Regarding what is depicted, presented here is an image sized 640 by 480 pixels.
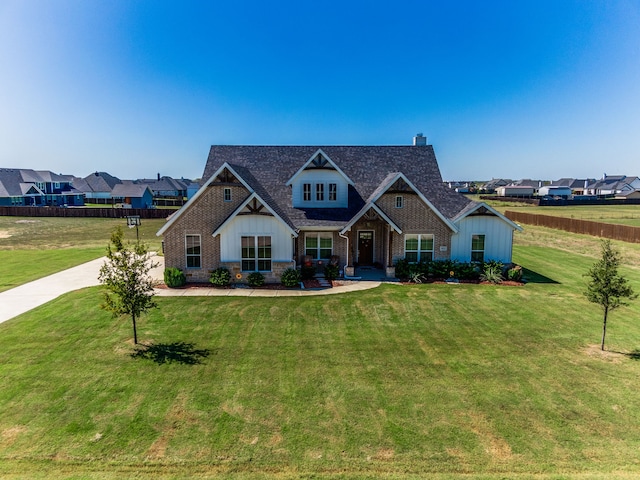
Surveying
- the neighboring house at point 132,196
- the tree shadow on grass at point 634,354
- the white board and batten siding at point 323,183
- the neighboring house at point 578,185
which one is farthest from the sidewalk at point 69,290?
the neighboring house at point 578,185

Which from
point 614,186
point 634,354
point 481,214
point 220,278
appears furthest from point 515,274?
point 614,186

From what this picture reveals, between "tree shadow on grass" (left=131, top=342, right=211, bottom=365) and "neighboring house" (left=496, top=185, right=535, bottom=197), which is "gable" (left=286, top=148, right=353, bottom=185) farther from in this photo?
"neighboring house" (left=496, top=185, right=535, bottom=197)

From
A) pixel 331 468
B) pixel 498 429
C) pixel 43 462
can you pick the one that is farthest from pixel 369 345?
pixel 43 462

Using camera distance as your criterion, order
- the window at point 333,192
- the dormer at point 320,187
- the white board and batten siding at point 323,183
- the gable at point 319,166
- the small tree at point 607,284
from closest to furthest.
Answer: the small tree at point 607,284 → the gable at point 319,166 → the dormer at point 320,187 → the white board and batten siding at point 323,183 → the window at point 333,192

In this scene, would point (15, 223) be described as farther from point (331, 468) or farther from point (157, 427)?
point (331, 468)

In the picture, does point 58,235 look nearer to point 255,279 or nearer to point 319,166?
point 255,279

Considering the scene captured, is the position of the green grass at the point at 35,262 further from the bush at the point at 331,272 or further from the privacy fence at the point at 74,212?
the privacy fence at the point at 74,212

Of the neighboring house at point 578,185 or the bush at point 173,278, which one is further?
the neighboring house at point 578,185
